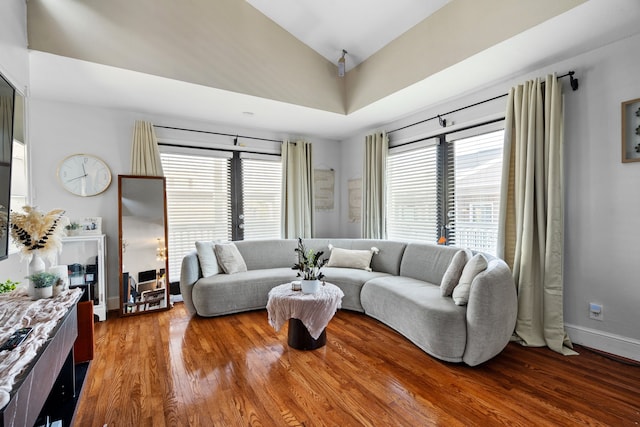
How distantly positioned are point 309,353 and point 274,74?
2.89 m

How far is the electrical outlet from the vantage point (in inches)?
98.0

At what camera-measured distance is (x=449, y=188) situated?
12.2 feet

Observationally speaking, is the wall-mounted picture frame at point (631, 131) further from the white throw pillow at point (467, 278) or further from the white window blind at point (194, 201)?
the white window blind at point (194, 201)

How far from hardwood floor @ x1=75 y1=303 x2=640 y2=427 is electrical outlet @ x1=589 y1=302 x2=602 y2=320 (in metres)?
0.29

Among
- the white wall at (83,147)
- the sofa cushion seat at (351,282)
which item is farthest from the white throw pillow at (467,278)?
the white wall at (83,147)

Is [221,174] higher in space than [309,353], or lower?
higher

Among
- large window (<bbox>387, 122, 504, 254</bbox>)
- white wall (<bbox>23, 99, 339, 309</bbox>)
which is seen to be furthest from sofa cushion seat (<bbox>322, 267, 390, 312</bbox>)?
white wall (<bbox>23, 99, 339, 309</bbox>)

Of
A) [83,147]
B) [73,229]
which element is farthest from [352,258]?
[83,147]

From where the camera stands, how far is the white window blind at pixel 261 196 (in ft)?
15.3

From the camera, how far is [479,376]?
86.1 inches

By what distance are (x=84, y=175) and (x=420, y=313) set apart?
3949 mm

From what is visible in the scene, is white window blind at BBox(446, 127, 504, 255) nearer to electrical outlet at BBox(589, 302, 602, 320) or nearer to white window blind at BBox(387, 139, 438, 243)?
white window blind at BBox(387, 139, 438, 243)

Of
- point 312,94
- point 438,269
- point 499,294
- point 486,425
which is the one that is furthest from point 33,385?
point 312,94

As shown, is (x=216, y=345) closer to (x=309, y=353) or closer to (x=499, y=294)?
(x=309, y=353)
